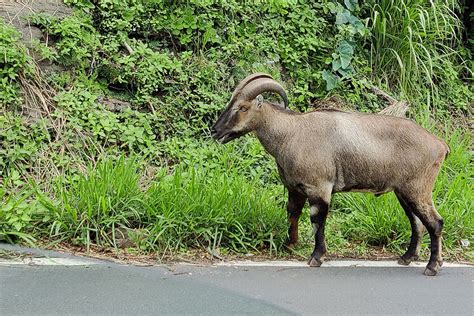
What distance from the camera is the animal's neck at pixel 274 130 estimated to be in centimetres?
715

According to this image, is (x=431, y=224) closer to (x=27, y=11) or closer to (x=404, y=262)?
(x=404, y=262)

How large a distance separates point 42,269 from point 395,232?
3.84 m

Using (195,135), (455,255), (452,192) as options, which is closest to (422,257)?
(455,255)

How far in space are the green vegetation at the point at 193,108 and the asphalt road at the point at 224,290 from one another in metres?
0.66

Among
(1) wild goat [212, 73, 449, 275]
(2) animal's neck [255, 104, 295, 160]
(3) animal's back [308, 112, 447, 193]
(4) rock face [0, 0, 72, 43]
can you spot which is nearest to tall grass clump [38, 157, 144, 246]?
(1) wild goat [212, 73, 449, 275]

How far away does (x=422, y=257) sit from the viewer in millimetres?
7582

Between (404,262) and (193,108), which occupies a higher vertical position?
(193,108)

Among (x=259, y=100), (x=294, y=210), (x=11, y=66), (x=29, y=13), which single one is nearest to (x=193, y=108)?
(x=11, y=66)

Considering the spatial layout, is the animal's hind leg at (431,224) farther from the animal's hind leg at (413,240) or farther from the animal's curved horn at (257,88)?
the animal's curved horn at (257,88)

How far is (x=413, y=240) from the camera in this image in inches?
290

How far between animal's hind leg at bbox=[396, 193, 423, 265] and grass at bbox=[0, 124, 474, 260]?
406 millimetres

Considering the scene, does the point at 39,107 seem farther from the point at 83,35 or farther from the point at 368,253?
the point at 368,253

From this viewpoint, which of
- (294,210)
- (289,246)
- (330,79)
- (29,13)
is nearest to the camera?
(294,210)

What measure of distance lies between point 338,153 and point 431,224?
45.2 inches
